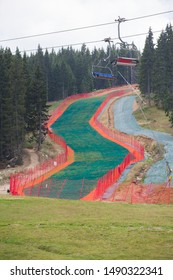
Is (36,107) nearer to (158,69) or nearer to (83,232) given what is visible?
(158,69)

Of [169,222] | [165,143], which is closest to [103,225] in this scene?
[169,222]

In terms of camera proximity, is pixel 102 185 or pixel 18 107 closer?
pixel 102 185

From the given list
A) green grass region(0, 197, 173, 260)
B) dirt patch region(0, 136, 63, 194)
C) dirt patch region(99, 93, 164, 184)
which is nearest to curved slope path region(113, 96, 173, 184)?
dirt patch region(99, 93, 164, 184)

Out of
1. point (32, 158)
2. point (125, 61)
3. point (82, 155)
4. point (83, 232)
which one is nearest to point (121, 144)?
point (82, 155)

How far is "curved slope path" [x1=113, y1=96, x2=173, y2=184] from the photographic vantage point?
143 ft

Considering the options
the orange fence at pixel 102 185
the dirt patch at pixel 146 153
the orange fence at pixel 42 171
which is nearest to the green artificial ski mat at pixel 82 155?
the orange fence at pixel 102 185

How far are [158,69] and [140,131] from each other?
775 inches

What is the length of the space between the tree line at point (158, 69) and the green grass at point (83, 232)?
59.4 metres

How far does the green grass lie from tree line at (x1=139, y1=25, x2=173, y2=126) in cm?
5936

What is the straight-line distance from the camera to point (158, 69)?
279 ft

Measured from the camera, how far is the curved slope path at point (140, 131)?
1710 inches

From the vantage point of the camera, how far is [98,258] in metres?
14.3

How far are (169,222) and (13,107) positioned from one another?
137 feet

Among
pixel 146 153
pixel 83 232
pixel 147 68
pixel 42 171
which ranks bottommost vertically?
pixel 42 171
